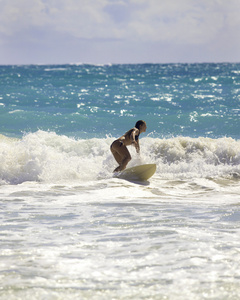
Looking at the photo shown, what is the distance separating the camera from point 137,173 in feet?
27.8

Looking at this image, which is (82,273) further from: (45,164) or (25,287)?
(45,164)

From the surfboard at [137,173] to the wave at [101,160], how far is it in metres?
0.46

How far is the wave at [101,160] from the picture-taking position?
8.90 meters

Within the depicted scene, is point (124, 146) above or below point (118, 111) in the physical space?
below

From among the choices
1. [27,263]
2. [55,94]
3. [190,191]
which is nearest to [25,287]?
[27,263]

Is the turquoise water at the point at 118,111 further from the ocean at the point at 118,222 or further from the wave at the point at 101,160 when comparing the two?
the wave at the point at 101,160

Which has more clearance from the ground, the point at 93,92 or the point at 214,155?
the point at 93,92

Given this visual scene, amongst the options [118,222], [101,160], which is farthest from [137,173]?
[118,222]

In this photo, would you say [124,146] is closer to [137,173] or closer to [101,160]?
[137,173]

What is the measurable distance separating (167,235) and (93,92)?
814 inches

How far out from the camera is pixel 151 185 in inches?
322

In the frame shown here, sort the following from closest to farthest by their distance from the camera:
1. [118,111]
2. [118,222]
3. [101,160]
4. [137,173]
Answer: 1. [118,222]
2. [137,173]
3. [101,160]
4. [118,111]

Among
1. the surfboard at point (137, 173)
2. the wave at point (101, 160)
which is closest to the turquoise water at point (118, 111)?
the wave at point (101, 160)

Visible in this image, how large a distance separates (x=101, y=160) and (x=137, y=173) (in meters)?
2.25
